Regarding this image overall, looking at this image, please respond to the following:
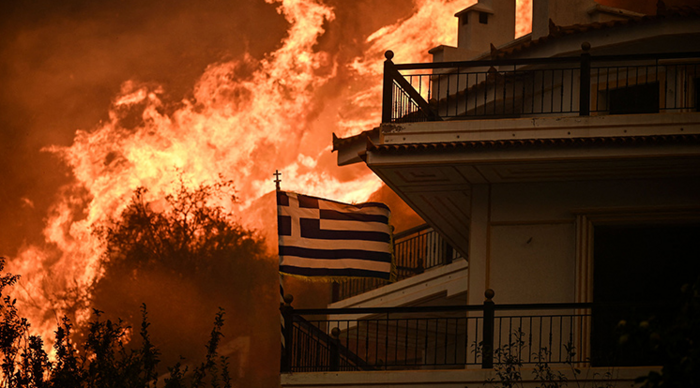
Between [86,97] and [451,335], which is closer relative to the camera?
[451,335]

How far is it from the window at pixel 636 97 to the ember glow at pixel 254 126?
21783mm

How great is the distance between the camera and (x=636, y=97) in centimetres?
1608

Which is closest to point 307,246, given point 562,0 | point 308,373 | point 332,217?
point 332,217

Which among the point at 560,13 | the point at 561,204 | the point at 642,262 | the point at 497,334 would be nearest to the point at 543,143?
the point at 561,204

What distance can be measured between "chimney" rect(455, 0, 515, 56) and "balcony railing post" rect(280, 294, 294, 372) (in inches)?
418

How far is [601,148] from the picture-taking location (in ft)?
44.8

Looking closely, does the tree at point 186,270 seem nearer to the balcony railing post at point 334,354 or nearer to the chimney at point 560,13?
the chimney at point 560,13

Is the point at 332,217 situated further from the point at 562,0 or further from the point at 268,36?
the point at 268,36

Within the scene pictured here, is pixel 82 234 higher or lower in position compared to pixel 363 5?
lower

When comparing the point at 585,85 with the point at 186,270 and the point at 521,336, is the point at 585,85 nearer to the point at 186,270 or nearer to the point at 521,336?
the point at 521,336

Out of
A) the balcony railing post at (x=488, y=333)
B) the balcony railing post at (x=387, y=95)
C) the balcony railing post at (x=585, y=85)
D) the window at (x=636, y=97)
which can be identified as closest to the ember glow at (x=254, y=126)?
the window at (x=636, y=97)

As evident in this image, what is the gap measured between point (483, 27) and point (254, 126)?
1797cm

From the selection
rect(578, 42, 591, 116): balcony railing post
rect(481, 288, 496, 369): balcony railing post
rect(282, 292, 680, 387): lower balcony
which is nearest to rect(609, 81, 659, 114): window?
rect(578, 42, 591, 116): balcony railing post

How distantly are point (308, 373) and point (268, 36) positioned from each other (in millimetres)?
27602
